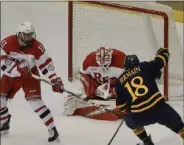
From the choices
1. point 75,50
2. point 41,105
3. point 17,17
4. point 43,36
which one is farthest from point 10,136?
point 17,17

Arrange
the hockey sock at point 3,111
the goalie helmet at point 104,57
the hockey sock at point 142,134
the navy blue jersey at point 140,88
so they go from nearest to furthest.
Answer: the navy blue jersey at point 140,88 → the hockey sock at point 142,134 → the hockey sock at point 3,111 → the goalie helmet at point 104,57

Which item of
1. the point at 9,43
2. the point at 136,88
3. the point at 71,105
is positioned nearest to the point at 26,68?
the point at 9,43

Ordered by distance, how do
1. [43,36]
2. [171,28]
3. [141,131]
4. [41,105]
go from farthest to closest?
[43,36] < [171,28] < [41,105] < [141,131]

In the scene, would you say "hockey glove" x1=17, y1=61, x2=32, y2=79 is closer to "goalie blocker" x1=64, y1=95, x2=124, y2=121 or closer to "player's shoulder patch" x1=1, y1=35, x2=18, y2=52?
"player's shoulder patch" x1=1, y1=35, x2=18, y2=52

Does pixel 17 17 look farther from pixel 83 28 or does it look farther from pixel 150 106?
pixel 150 106

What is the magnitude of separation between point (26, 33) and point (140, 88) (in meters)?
0.72

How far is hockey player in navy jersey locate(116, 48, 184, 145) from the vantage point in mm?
2184

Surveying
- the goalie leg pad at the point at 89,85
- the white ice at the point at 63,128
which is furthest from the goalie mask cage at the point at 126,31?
the goalie leg pad at the point at 89,85

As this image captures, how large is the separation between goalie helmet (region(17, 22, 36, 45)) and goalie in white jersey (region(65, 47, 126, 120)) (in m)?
0.58

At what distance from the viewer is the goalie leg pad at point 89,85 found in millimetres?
3113

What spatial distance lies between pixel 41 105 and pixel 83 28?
1.24 metres

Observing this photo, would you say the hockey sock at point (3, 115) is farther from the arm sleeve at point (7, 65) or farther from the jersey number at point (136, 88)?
the jersey number at point (136, 88)

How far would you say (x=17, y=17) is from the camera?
517 cm

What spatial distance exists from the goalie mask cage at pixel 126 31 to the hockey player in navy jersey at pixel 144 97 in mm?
1061
